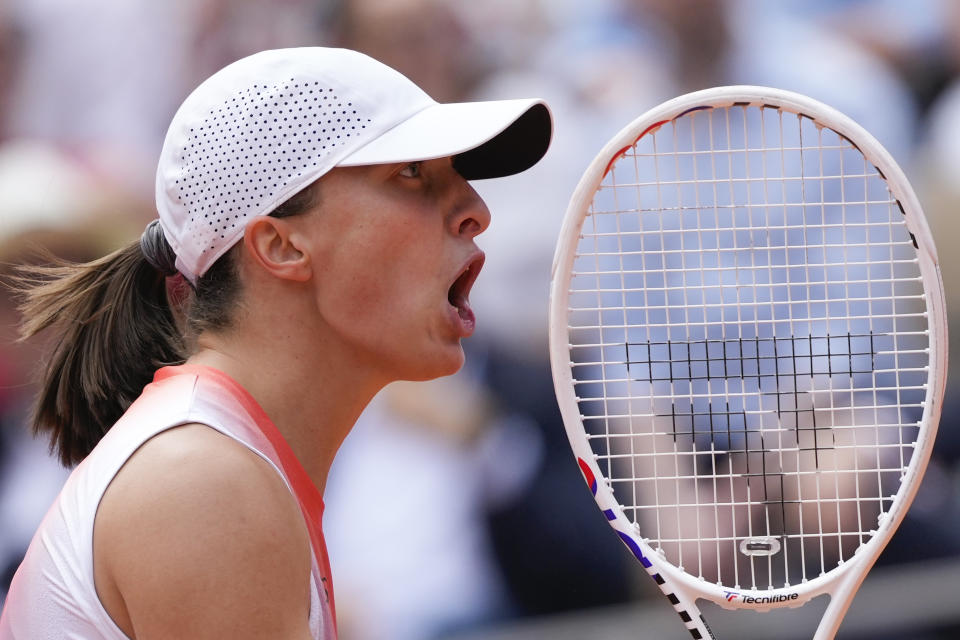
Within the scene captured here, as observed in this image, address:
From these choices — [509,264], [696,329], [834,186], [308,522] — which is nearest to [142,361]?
[308,522]

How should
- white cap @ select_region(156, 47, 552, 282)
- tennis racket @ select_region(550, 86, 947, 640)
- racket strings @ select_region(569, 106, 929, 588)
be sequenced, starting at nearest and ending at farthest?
1. white cap @ select_region(156, 47, 552, 282)
2. tennis racket @ select_region(550, 86, 947, 640)
3. racket strings @ select_region(569, 106, 929, 588)

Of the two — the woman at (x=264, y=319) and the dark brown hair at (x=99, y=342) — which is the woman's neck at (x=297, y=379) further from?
the dark brown hair at (x=99, y=342)

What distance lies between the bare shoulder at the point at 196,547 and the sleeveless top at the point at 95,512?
19 millimetres

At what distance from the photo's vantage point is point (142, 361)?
178cm

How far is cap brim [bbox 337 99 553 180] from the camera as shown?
1585mm

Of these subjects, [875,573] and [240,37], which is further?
[240,37]

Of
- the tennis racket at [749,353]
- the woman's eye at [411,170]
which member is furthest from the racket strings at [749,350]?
the woman's eye at [411,170]

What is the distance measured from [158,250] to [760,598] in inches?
39.2

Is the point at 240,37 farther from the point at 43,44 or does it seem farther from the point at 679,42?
the point at 679,42

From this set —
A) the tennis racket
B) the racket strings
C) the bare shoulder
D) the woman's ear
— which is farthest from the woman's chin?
the racket strings

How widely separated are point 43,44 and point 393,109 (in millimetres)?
2465

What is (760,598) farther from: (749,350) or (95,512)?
(749,350)

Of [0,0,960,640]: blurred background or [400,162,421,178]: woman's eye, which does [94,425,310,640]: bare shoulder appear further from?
[0,0,960,640]: blurred background

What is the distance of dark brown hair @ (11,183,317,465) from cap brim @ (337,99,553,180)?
1.32 feet
